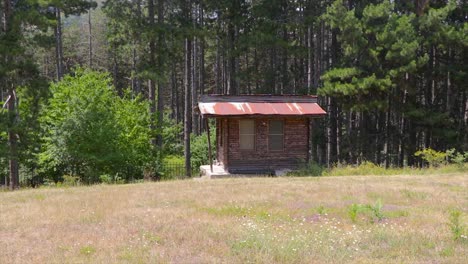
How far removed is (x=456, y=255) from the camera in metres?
7.30

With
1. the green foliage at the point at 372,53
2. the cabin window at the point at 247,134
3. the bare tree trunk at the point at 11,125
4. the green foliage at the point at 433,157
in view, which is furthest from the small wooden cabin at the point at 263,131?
the bare tree trunk at the point at 11,125

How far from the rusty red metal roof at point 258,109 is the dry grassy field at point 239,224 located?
5.69 m

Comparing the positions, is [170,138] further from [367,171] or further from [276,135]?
[367,171]

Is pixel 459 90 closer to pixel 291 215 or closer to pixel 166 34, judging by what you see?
pixel 166 34

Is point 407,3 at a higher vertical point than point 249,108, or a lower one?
higher

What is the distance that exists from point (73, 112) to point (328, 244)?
17.7 meters

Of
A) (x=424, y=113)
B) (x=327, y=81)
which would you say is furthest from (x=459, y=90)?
(x=327, y=81)

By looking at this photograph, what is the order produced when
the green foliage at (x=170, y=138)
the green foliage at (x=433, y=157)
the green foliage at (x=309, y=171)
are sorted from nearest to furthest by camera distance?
the green foliage at (x=309, y=171) → the green foliage at (x=433, y=157) → the green foliage at (x=170, y=138)

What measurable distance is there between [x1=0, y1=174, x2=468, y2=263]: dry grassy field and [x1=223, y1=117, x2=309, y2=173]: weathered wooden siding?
588cm

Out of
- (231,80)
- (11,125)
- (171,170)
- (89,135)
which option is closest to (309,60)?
(231,80)

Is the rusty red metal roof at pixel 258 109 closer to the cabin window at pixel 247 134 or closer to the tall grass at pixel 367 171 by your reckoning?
the cabin window at pixel 247 134

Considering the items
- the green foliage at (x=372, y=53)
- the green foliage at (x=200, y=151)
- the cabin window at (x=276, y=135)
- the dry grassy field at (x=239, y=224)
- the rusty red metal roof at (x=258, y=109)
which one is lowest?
the green foliage at (x=200, y=151)

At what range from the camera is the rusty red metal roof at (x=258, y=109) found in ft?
69.6

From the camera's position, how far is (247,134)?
22.2 m
